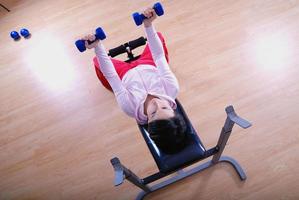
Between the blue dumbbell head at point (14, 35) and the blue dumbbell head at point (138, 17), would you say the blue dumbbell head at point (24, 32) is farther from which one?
the blue dumbbell head at point (138, 17)

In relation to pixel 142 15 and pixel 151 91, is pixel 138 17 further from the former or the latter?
pixel 151 91

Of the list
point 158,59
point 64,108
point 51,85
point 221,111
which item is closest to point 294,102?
point 221,111

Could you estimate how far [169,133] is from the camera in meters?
1.19

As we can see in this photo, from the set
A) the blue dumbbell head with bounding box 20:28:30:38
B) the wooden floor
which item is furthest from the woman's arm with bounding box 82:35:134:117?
the blue dumbbell head with bounding box 20:28:30:38

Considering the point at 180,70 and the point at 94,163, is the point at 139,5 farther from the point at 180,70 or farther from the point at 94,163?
the point at 94,163

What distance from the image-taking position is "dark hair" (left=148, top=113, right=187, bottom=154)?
3.89 feet

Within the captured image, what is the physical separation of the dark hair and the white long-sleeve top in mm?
188

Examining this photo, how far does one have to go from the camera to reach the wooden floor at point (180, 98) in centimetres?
170

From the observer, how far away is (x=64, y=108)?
2121 mm

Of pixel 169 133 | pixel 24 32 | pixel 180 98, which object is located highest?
pixel 24 32

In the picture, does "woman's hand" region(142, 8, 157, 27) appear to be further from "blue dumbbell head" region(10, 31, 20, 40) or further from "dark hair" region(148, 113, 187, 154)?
"blue dumbbell head" region(10, 31, 20, 40)

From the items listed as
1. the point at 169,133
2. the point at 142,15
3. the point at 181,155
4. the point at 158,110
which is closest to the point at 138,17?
the point at 142,15

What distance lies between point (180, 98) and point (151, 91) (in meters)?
0.56

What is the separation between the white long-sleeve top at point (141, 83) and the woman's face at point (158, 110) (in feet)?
0.20
